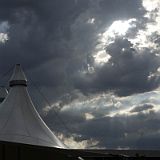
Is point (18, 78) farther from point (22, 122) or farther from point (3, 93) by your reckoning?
point (3, 93)

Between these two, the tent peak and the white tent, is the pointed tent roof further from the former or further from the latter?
the white tent

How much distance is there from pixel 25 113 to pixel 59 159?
8.24 meters

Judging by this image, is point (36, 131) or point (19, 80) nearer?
point (36, 131)

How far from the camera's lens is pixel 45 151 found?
16.9 meters

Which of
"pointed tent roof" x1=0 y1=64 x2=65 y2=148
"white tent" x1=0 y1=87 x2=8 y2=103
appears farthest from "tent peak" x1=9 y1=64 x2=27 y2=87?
"white tent" x1=0 y1=87 x2=8 y2=103

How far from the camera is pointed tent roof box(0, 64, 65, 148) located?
2380 cm

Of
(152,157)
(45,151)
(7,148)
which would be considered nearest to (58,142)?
(45,151)

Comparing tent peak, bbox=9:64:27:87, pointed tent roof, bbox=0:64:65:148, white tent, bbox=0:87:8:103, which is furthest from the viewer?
white tent, bbox=0:87:8:103

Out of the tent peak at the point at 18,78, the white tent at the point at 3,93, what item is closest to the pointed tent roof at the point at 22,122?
the tent peak at the point at 18,78

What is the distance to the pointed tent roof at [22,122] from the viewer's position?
23.8 metres

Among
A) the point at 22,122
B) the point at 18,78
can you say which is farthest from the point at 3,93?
the point at 22,122

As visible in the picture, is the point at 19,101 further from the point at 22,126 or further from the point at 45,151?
the point at 45,151

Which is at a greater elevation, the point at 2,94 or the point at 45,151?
the point at 2,94

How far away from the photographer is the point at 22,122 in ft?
82.0
